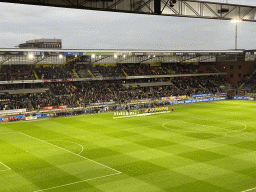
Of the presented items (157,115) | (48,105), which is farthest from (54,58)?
(157,115)

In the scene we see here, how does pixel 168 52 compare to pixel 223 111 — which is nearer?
pixel 223 111

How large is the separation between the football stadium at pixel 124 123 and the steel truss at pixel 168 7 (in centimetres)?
20

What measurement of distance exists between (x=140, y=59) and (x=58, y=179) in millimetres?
55367

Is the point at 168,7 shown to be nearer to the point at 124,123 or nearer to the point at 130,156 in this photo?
the point at 130,156

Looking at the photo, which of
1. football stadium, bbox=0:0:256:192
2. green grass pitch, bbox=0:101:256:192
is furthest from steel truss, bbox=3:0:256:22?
green grass pitch, bbox=0:101:256:192

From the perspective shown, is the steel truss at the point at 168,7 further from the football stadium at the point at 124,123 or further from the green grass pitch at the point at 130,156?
the green grass pitch at the point at 130,156

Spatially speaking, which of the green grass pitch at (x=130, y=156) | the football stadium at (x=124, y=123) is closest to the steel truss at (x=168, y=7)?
the football stadium at (x=124, y=123)

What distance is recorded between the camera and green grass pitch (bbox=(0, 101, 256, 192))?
19938mm

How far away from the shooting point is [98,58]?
6719 cm

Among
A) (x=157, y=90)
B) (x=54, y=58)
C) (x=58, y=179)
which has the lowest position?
(x=58, y=179)

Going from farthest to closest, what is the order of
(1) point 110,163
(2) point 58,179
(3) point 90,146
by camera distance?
1. (3) point 90,146
2. (1) point 110,163
3. (2) point 58,179

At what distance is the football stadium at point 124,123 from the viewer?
21000mm

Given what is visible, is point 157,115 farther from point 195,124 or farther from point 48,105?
point 48,105

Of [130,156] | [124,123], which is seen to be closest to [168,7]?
[130,156]
